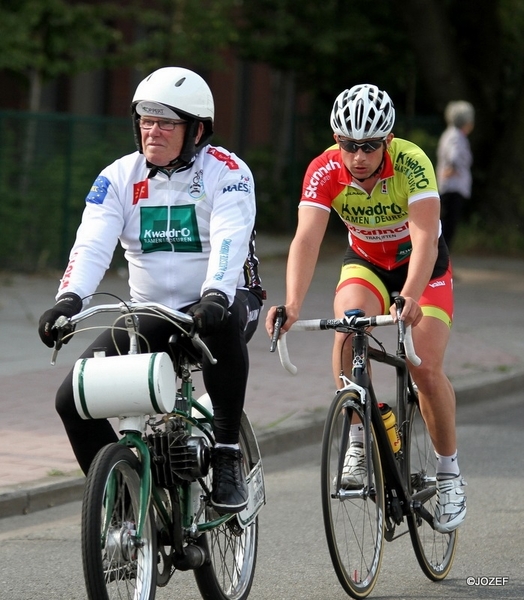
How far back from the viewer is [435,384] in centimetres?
532

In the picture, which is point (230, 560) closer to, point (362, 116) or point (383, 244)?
point (383, 244)

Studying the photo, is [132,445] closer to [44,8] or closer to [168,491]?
[168,491]

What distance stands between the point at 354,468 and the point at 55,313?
1.39m

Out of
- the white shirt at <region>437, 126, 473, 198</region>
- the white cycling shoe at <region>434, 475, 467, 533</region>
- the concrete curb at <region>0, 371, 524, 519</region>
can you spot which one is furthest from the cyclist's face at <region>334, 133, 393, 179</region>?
the white shirt at <region>437, 126, 473, 198</region>

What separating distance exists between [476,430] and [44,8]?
915cm

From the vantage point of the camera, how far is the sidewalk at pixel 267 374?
692 centimetres

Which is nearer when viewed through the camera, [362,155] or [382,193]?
[362,155]

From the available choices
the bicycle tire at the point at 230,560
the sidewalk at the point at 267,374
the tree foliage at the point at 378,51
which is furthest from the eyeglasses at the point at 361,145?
the tree foliage at the point at 378,51

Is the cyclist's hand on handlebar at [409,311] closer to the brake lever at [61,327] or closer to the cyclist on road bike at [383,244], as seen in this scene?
the cyclist on road bike at [383,244]

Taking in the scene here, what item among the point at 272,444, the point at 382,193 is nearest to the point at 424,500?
the point at 382,193

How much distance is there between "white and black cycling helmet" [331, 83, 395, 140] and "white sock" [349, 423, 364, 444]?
1.16 metres

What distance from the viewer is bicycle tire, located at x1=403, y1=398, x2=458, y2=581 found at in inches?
207

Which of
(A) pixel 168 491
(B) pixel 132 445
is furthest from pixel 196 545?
(B) pixel 132 445

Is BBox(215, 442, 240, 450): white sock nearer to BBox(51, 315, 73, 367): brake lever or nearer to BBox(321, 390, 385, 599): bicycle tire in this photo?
BBox(321, 390, 385, 599): bicycle tire
